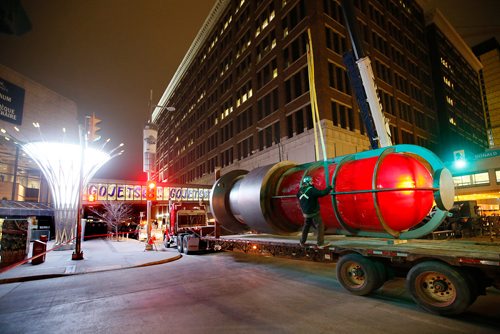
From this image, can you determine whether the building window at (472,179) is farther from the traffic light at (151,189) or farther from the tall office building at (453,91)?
the traffic light at (151,189)

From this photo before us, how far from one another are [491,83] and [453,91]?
4311cm

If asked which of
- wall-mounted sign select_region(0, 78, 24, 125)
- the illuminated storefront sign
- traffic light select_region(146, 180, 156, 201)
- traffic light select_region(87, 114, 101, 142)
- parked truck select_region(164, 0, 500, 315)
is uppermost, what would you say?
wall-mounted sign select_region(0, 78, 24, 125)

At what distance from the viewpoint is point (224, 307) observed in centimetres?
637

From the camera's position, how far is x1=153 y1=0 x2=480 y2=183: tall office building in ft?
111

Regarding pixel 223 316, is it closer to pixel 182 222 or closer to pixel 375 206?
pixel 375 206

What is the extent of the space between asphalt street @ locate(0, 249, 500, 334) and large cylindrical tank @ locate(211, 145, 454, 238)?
1.66 metres

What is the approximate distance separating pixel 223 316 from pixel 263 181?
443 centimetres

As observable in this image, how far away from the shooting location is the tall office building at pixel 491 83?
87.9m

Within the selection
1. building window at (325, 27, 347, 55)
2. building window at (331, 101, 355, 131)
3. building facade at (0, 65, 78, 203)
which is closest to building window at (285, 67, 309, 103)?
building window at (331, 101, 355, 131)

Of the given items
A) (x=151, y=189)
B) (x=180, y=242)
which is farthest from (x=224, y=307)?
(x=151, y=189)

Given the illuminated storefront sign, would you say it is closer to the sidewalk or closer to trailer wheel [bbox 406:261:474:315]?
the sidewalk

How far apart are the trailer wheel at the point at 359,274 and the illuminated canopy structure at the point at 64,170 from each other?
15196 millimetres

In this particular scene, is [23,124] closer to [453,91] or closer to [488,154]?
[488,154]

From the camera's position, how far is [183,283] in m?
8.95
